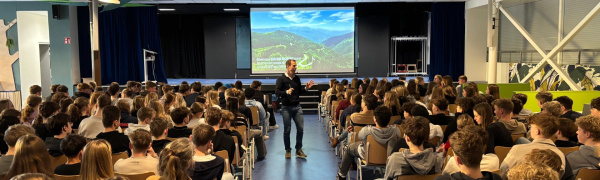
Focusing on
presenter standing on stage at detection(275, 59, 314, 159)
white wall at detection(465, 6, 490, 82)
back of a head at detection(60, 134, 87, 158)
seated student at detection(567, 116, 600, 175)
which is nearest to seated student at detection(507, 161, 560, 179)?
seated student at detection(567, 116, 600, 175)

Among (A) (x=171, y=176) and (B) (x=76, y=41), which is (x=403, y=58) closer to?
(B) (x=76, y=41)

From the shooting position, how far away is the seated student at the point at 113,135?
177 inches

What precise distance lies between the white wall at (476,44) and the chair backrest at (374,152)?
10.9 metres

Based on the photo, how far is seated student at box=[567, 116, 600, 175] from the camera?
11.9ft

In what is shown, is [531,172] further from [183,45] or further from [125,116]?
[183,45]

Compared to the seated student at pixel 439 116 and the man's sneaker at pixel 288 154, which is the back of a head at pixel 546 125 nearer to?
the seated student at pixel 439 116

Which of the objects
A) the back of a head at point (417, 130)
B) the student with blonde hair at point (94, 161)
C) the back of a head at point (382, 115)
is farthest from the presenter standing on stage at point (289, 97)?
the student with blonde hair at point (94, 161)

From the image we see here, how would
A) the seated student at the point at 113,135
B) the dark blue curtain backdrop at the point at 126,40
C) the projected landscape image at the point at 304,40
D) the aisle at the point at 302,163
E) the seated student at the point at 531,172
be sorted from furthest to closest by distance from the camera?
the projected landscape image at the point at 304,40 → the dark blue curtain backdrop at the point at 126,40 → the aisle at the point at 302,163 → the seated student at the point at 113,135 → the seated student at the point at 531,172

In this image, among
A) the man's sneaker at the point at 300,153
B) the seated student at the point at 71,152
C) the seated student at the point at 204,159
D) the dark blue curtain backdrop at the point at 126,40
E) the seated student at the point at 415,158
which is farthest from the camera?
the dark blue curtain backdrop at the point at 126,40

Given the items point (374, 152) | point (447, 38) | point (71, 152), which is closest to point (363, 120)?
point (374, 152)

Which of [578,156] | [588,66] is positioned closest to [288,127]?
[578,156]

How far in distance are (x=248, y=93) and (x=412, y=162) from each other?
4.32 meters

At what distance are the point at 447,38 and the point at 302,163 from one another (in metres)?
9.57

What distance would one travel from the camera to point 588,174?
3330 millimetres
